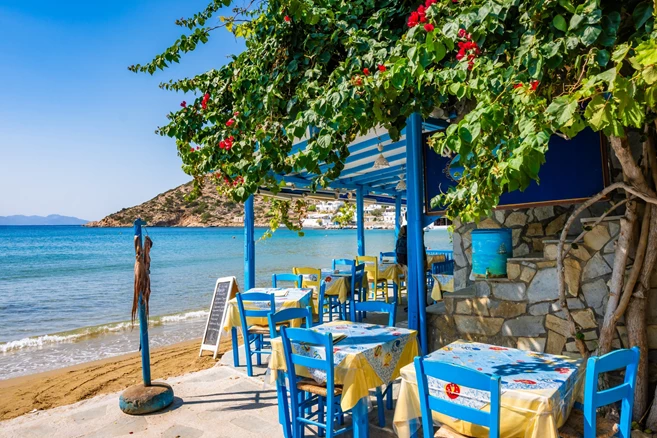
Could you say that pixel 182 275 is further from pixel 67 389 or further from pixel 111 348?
pixel 67 389

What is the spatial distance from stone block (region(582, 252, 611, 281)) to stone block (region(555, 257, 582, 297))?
4 cm

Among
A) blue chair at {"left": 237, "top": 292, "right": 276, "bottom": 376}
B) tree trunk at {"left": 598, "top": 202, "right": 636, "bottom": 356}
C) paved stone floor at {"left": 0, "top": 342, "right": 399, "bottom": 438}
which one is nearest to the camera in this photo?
tree trunk at {"left": 598, "top": 202, "right": 636, "bottom": 356}

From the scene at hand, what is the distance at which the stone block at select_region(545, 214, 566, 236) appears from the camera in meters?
4.55

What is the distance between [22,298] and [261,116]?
50.4ft

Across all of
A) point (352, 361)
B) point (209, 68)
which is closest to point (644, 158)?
point (352, 361)

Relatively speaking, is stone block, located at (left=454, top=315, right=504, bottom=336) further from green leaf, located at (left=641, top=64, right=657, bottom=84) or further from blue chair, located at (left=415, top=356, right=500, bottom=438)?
green leaf, located at (left=641, top=64, right=657, bottom=84)

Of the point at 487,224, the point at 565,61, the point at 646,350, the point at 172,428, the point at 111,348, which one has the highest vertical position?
the point at 565,61

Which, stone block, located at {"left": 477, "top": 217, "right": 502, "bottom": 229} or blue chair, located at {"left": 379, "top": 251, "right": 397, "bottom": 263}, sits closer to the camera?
stone block, located at {"left": 477, "top": 217, "right": 502, "bottom": 229}

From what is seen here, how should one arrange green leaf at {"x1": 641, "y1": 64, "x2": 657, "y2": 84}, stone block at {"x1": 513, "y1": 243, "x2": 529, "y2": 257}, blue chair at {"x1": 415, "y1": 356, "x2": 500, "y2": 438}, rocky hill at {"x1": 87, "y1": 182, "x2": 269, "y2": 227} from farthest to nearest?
rocky hill at {"x1": 87, "y1": 182, "x2": 269, "y2": 227}
stone block at {"x1": 513, "y1": 243, "x2": 529, "y2": 257}
blue chair at {"x1": 415, "y1": 356, "x2": 500, "y2": 438}
green leaf at {"x1": 641, "y1": 64, "x2": 657, "y2": 84}

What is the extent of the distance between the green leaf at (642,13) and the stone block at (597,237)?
1589 mm

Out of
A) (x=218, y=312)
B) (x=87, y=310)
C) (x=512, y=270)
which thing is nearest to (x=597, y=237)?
(x=512, y=270)

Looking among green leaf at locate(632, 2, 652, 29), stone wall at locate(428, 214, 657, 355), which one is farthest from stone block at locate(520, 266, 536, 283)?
green leaf at locate(632, 2, 652, 29)

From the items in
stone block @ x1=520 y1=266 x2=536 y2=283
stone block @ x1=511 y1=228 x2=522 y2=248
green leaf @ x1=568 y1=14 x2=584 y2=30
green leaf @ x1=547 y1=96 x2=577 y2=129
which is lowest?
stone block @ x1=520 y1=266 x2=536 y2=283

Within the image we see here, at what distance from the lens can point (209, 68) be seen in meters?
4.42
